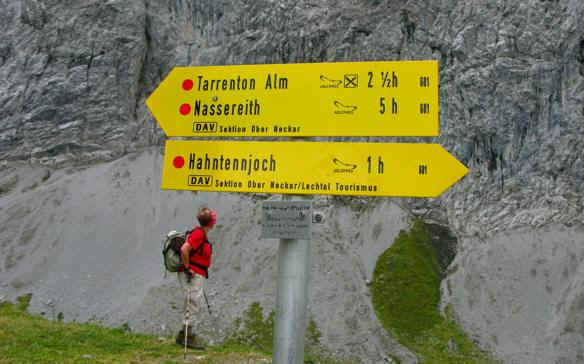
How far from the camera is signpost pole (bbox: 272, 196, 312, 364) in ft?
14.5

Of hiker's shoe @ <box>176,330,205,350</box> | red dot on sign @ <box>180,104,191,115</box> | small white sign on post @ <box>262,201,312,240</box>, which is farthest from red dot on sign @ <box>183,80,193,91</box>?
hiker's shoe @ <box>176,330,205,350</box>

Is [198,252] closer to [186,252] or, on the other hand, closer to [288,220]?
[186,252]

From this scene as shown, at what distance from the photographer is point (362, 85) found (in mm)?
4668

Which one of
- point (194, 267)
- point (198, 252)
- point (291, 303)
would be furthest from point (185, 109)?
point (194, 267)

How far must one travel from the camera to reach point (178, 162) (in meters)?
4.97

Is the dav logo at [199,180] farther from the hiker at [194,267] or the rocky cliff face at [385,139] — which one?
the rocky cliff face at [385,139]

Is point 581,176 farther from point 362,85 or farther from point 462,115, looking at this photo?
point 362,85

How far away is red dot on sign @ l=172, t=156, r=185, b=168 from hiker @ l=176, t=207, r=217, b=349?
2242 millimetres

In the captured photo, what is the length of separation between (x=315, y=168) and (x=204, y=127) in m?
1.48

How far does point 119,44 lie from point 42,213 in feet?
67.7

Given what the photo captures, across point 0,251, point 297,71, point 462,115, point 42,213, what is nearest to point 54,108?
point 42,213

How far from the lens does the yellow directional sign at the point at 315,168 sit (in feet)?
14.6

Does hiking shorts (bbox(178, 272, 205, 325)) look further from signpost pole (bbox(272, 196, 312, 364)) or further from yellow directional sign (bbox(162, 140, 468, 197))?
signpost pole (bbox(272, 196, 312, 364))

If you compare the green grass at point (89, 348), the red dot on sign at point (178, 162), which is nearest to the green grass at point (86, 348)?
the green grass at point (89, 348)
